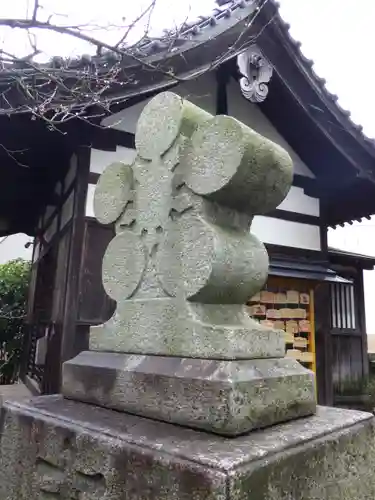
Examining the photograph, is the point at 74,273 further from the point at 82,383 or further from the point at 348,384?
the point at 348,384

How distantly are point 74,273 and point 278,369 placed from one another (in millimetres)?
3341

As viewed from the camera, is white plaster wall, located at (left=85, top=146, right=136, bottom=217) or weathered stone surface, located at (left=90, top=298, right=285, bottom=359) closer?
weathered stone surface, located at (left=90, top=298, right=285, bottom=359)

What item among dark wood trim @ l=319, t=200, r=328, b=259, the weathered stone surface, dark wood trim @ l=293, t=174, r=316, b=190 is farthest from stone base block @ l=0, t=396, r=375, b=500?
dark wood trim @ l=293, t=174, r=316, b=190

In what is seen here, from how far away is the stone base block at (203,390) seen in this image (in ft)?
4.35

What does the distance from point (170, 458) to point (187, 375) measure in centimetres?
30

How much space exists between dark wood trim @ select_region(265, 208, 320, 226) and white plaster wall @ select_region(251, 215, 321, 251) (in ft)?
0.15

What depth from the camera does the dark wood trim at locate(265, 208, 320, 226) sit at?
5.88 meters

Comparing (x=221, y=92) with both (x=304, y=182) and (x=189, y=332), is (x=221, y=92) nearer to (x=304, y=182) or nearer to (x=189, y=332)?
(x=304, y=182)

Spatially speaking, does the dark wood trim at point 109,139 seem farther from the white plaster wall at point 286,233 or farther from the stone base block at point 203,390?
the stone base block at point 203,390

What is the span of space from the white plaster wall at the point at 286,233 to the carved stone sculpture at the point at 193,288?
3.92 meters

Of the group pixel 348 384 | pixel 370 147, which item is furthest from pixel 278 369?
pixel 348 384

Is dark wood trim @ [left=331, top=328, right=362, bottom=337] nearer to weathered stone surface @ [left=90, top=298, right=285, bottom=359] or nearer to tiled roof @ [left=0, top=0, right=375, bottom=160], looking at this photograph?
tiled roof @ [left=0, top=0, right=375, bottom=160]

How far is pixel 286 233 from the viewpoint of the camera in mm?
5922

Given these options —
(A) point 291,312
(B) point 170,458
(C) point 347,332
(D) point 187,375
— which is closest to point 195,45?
(A) point 291,312
